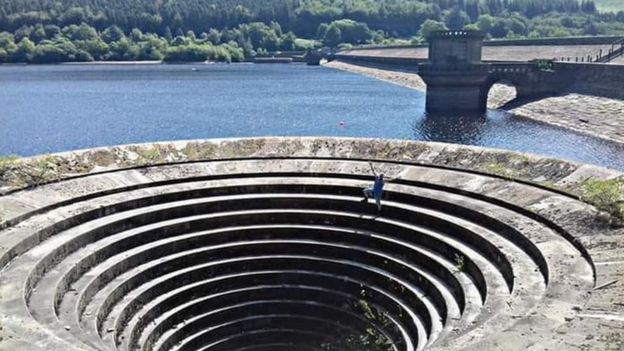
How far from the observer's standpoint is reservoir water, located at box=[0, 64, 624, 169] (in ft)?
200

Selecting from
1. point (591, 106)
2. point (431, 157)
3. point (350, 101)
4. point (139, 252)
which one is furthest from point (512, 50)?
point (139, 252)

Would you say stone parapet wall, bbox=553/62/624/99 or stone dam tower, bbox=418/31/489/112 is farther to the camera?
stone dam tower, bbox=418/31/489/112

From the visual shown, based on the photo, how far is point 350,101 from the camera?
9681cm

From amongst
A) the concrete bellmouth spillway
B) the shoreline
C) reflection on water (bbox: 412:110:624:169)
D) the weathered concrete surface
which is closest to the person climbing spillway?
the concrete bellmouth spillway

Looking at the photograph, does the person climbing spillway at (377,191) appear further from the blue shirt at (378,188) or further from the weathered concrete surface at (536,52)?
the weathered concrete surface at (536,52)

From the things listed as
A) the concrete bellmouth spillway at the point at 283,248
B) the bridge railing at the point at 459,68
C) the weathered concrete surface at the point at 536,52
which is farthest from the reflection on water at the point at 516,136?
the concrete bellmouth spillway at the point at 283,248

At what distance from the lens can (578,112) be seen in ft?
233

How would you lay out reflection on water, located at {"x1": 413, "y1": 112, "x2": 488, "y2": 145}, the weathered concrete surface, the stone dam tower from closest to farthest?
reflection on water, located at {"x1": 413, "y1": 112, "x2": 488, "y2": 145} < the stone dam tower < the weathered concrete surface

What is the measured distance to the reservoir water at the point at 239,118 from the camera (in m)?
61.0

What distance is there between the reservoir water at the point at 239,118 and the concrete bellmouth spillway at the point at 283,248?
21.9m

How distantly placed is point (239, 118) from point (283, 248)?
6128 cm

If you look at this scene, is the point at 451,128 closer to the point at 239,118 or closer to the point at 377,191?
the point at 239,118

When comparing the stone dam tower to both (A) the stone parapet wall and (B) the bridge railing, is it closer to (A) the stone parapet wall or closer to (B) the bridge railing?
(B) the bridge railing

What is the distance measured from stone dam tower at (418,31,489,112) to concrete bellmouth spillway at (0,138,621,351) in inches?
2530
